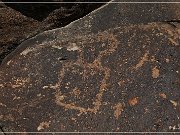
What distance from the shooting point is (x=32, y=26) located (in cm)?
172

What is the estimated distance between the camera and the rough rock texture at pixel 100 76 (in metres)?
1.21

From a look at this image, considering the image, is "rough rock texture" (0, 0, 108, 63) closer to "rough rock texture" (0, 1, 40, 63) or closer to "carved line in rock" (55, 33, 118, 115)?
"rough rock texture" (0, 1, 40, 63)

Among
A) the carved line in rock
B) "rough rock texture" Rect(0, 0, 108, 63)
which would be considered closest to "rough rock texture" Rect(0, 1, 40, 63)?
"rough rock texture" Rect(0, 0, 108, 63)

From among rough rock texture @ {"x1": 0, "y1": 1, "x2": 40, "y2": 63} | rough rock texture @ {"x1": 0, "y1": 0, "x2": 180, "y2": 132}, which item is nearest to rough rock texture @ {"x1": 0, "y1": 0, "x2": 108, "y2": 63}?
rough rock texture @ {"x1": 0, "y1": 1, "x2": 40, "y2": 63}

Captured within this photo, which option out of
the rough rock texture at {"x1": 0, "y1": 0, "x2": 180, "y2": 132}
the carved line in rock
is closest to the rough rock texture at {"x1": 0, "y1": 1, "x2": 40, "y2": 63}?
the rough rock texture at {"x1": 0, "y1": 0, "x2": 180, "y2": 132}

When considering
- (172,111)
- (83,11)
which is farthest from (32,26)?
(172,111)

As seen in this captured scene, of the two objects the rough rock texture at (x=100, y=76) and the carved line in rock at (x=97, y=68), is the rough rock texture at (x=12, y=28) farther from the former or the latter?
the carved line in rock at (x=97, y=68)

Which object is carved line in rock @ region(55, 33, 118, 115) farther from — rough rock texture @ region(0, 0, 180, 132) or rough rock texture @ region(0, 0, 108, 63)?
rough rock texture @ region(0, 0, 108, 63)

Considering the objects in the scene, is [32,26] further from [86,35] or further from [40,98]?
[40,98]

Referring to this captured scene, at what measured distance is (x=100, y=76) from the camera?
51.3 inches

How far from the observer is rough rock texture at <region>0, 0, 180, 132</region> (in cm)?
121

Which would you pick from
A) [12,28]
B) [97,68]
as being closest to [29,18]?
[12,28]

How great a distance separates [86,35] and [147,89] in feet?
0.96

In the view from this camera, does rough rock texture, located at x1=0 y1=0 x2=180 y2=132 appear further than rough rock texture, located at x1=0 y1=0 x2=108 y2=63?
No
